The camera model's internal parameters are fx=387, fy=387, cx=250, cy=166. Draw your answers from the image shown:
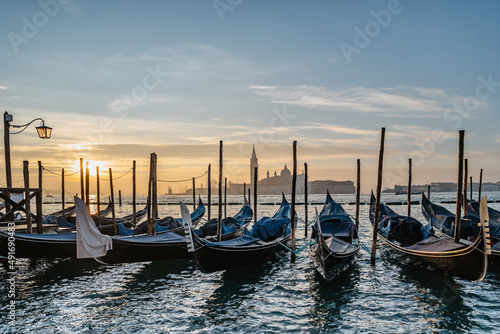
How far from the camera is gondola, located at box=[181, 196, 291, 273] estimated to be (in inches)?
314

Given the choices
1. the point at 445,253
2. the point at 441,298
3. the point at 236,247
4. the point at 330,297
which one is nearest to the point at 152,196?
the point at 236,247

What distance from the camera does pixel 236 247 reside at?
8.86m

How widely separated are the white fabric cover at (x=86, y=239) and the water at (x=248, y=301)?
2.72 feet

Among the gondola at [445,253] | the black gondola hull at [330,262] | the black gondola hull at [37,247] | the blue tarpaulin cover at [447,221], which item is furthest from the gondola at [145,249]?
the blue tarpaulin cover at [447,221]

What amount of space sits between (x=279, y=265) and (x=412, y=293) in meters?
3.57

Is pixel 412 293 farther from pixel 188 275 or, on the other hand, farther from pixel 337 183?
pixel 337 183

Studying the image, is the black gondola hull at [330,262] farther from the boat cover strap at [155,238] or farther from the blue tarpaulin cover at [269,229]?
the boat cover strap at [155,238]

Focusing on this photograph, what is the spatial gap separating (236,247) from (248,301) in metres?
1.74

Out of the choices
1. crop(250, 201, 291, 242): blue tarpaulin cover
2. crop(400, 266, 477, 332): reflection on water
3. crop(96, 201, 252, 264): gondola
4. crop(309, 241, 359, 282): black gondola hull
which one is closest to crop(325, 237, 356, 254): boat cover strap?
crop(309, 241, 359, 282): black gondola hull

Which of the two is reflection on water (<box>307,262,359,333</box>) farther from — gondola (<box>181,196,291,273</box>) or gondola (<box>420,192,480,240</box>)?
gondola (<box>420,192,480,240</box>)

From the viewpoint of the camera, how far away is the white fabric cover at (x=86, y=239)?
24.7 feet

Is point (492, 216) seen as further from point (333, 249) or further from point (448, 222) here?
point (333, 249)

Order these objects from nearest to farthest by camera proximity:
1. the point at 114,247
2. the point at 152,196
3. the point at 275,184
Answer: the point at 114,247 < the point at 152,196 < the point at 275,184

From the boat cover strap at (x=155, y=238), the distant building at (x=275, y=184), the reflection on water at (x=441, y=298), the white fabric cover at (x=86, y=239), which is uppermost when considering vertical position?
the white fabric cover at (x=86, y=239)
